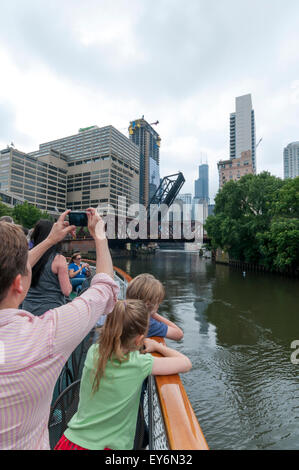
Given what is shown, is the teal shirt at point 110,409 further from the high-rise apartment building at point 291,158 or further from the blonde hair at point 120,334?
the high-rise apartment building at point 291,158

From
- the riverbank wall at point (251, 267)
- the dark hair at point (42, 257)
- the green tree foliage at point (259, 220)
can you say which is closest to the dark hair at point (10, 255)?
the dark hair at point (42, 257)

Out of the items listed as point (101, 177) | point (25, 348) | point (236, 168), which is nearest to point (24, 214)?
point (25, 348)

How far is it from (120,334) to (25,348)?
618 mm

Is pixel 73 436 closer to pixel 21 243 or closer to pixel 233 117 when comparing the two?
pixel 21 243

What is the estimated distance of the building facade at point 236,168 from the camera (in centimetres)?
8612

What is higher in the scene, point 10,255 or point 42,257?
point 10,255

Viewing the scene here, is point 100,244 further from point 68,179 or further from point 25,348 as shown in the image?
point 68,179

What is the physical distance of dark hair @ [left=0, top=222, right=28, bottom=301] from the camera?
29.7 inches

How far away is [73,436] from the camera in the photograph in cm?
124

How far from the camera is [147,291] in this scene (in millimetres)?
1960

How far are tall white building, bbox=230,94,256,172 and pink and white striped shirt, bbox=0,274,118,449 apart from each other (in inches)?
4830

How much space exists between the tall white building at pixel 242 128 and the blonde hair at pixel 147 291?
121527mm

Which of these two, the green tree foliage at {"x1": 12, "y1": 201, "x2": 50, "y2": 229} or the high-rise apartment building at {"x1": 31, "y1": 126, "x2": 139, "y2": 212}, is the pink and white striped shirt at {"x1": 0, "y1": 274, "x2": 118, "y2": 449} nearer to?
the green tree foliage at {"x1": 12, "y1": 201, "x2": 50, "y2": 229}

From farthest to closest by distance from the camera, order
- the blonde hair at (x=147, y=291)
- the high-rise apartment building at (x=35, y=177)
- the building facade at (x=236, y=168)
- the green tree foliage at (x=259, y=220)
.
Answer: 1. the building facade at (x=236, y=168)
2. the high-rise apartment building at (x=35, y=177)
3. the green tree foliage at (x=259, y=220)
4. the blonde hair at (x=147, y=291)
